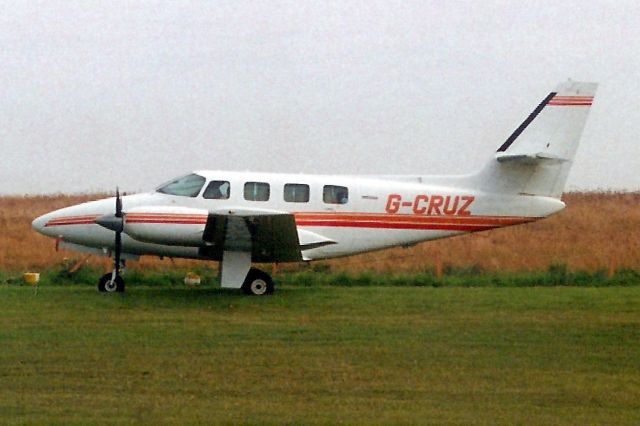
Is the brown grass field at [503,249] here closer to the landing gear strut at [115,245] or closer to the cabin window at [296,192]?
the cabin window at [296,192]

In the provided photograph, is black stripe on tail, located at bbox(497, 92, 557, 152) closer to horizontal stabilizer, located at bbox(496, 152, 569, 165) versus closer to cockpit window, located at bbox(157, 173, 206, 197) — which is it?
horizontal stabilizer, located at bbox(496, 152, 569, 165)

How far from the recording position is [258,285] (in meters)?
20.4

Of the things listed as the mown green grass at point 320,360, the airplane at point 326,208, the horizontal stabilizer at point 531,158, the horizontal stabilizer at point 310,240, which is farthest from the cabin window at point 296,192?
the horizontal stabilizer at point 531,158

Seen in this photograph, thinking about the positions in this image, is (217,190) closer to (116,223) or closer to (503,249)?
(116,223)

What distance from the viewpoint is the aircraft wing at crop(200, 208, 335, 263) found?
740 inches

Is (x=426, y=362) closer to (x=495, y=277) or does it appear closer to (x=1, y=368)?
(x=1, y=368)

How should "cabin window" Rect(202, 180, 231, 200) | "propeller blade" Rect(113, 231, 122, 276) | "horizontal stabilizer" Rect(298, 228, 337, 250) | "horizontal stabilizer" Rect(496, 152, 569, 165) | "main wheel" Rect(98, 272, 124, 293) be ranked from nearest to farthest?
"propeller blade" Rect(113, 231, 122, 276), "main wheel" Rect(98, 272, 124, 293), "horizontal stabilizer" Rect(298, 228, 337, 250), "cabin window" Rect(202, 180, 231, 200), "horizontal stabilizer" Rect(496, 152, 569, 165)

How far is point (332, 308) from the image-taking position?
17359mm

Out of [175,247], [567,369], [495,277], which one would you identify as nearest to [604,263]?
[495,277]

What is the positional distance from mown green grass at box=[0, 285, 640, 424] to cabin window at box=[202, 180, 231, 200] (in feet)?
8.10

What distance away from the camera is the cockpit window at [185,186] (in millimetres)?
20734

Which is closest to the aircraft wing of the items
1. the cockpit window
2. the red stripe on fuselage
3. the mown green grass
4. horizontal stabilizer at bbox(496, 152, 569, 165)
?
the red stripe on fuselage

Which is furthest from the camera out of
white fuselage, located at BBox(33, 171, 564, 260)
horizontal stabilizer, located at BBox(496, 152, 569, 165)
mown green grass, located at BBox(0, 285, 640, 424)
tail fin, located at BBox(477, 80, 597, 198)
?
tail fin, located at BBox(477, 80, 597, 198)

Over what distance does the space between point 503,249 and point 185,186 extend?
13.5 metres
